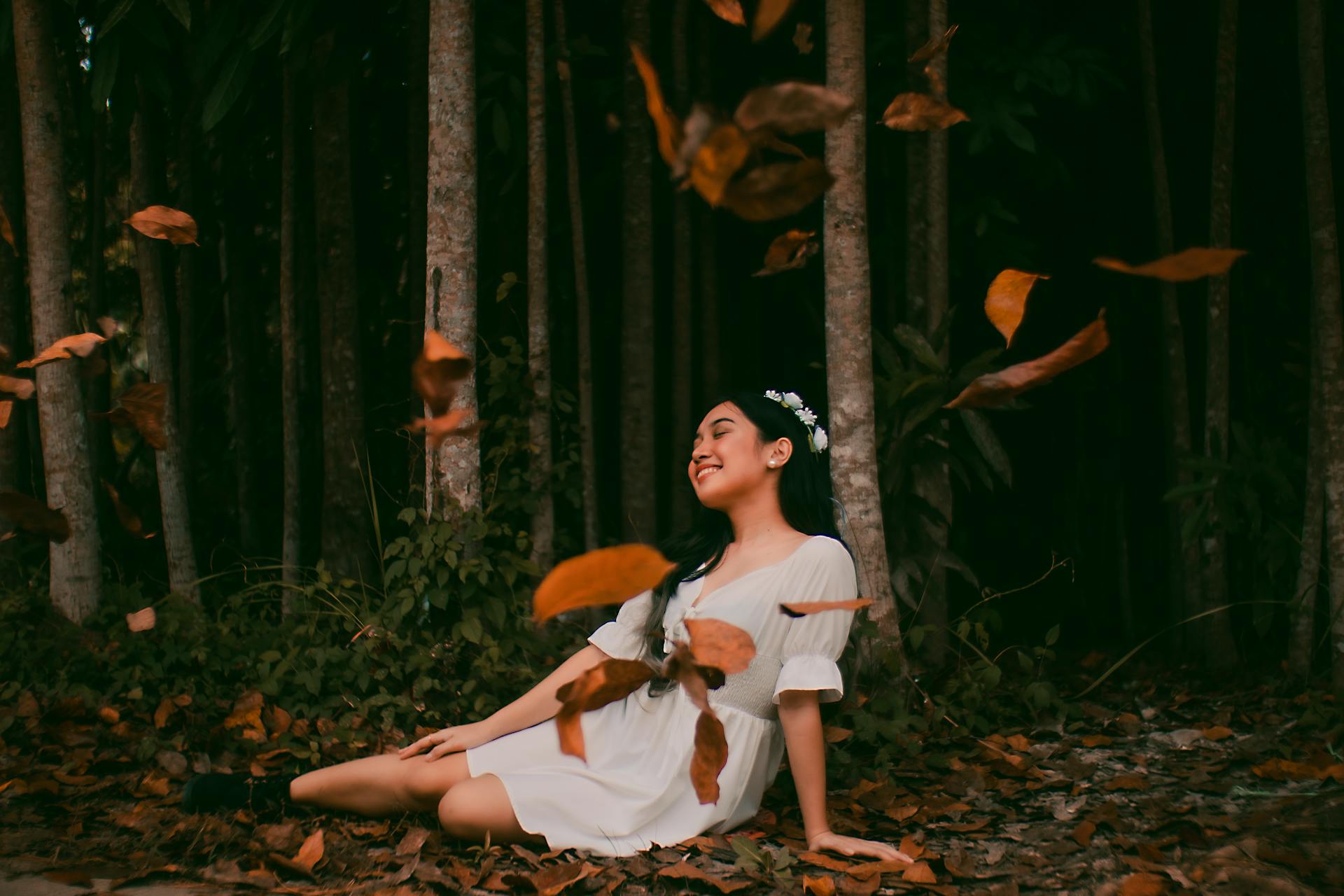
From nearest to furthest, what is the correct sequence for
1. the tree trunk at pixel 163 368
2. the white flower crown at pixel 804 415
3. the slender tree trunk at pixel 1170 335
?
the white flower crown at pixel 804 415
the slender tree trunk at pixel 1170 335
the tree trunk at pixel 163 368

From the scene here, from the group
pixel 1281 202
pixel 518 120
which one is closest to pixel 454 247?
pixel 518 120

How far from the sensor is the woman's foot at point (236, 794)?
220 centimetres

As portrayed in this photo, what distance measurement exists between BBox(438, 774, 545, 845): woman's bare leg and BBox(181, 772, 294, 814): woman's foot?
40cm

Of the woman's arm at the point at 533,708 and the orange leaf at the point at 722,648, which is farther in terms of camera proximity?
the woman's arm at the point at 533,708

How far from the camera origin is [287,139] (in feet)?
11.8

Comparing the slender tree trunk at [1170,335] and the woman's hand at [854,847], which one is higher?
the slender tree trunk at [1170,335]

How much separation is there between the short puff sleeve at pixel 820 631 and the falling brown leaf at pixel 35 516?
1206 mm

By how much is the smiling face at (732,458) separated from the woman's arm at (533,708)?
0.42 m

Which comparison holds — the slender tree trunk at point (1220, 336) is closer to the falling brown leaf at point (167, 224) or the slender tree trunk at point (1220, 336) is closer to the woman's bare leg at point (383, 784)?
the woman's bare leg at point (383, 784)

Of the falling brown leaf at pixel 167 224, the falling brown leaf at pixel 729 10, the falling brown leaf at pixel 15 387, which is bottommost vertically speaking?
the falling brown leaf at pixel 15 387

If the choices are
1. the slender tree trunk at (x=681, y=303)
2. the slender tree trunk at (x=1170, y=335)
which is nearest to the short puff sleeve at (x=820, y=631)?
the slender tree trunk at (x=681, y=303)

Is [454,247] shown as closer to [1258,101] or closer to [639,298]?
[639,298]

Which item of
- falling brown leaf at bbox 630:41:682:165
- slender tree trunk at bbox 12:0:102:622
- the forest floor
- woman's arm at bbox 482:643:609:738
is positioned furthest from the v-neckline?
slender tree trunk at bbox 12:0:102:622

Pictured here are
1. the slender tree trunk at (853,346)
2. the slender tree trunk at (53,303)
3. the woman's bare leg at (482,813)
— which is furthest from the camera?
the slender tree trunk at (53,303)
